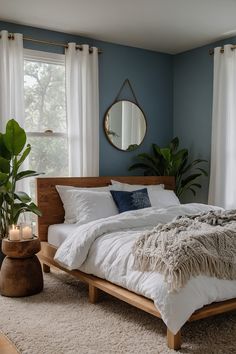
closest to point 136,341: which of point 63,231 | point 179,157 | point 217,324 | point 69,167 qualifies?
point 217,324

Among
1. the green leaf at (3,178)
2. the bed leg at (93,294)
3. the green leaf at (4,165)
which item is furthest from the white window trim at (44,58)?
the bed leg at (93,294)

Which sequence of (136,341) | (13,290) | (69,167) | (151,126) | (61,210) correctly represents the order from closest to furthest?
(136,341) → (13,290) → (61,210) → (69,167) → (151,126)

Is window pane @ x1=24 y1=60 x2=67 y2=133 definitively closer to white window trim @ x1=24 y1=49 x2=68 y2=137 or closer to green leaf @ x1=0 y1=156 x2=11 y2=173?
white window trim @ x1=24 y1=49 x2=68 y2=137

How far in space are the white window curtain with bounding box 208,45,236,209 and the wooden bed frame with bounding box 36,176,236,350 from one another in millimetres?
600

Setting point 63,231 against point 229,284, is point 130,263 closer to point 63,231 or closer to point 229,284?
point 229,284

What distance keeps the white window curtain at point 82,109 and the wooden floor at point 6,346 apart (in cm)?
239

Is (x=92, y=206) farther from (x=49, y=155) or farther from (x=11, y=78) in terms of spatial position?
(x=11, y=78)

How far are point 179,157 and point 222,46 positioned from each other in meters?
1.42

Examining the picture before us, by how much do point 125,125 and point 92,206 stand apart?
5.05 ft

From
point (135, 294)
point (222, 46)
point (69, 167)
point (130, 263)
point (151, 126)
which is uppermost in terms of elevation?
point (222, 46)

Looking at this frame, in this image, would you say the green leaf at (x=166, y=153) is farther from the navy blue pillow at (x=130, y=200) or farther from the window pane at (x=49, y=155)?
the window pane at (x=49, y=155)

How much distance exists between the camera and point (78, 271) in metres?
3.57

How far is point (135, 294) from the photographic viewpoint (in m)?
2.88

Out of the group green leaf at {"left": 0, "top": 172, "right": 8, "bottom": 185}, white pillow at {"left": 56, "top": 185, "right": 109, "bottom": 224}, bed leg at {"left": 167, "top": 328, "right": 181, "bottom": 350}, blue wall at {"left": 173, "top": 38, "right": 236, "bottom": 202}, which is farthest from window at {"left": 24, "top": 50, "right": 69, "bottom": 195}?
bed leg at {"left": 167, "top": 328, "right": 181, "bottom": 350}
